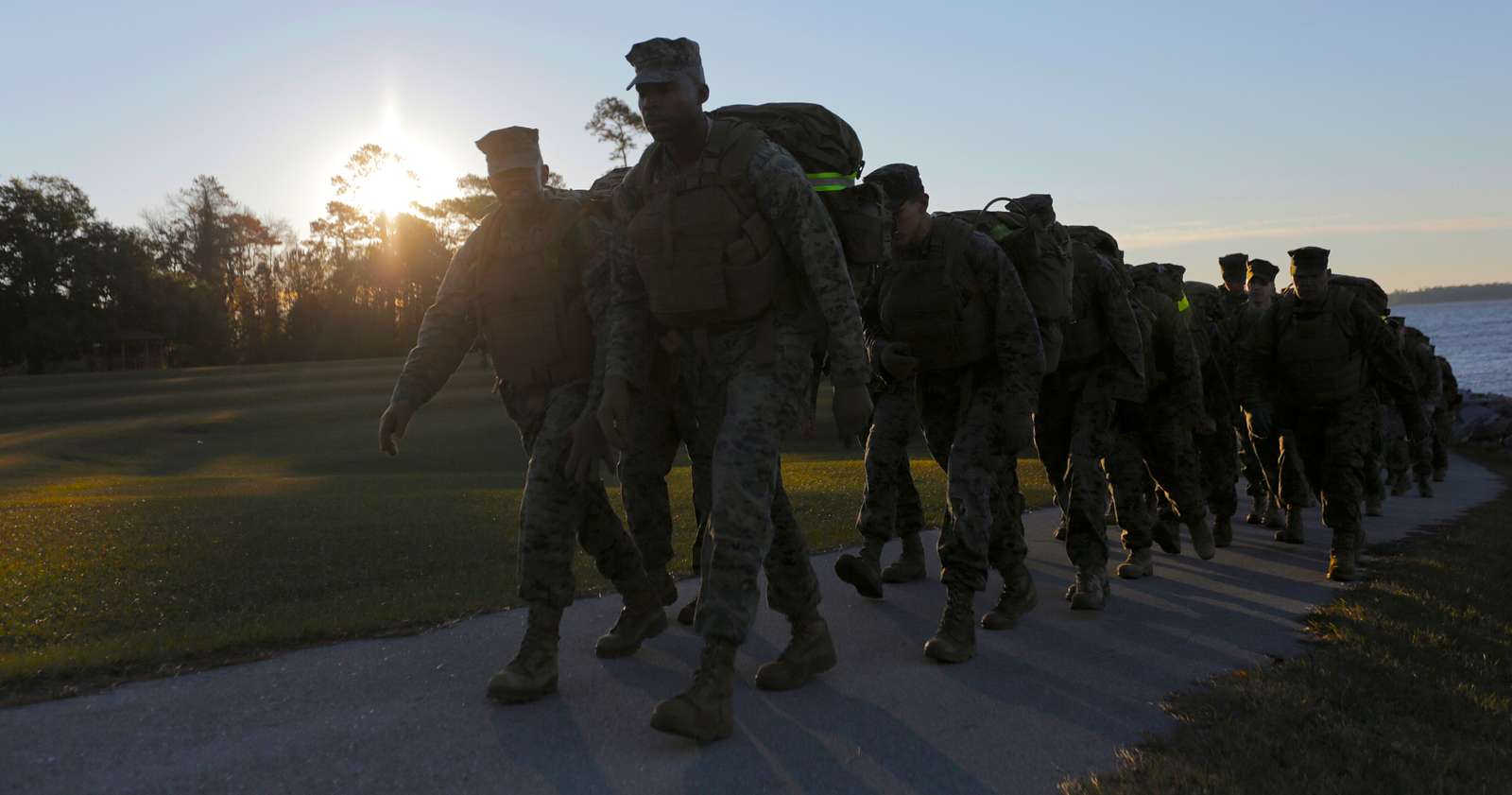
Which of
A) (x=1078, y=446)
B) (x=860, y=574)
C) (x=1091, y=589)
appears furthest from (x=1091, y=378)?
(x=860, y=574)

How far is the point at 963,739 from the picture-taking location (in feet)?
13.4

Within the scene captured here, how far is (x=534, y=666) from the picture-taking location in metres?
4.55

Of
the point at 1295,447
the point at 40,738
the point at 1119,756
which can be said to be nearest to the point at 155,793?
the point at 40,738

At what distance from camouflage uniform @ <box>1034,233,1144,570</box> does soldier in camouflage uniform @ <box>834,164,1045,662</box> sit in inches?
37.1

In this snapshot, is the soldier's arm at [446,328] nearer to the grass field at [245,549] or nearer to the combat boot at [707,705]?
the grass field at [245,549]

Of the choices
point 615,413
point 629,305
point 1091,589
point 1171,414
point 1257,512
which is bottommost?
point 1257,512

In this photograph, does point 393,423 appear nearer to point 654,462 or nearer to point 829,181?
point 654,462

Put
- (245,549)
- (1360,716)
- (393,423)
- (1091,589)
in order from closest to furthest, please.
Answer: (1360,716), (393,423), (1091,589), (245,549)

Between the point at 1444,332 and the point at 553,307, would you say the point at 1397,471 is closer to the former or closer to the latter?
the point at 553,307

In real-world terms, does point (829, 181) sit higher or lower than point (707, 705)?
higher

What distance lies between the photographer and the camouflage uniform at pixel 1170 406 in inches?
337

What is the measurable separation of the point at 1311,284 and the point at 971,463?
4193 millimetres

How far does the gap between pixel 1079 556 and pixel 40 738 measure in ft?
17.1

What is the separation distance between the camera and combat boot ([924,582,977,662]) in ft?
17.0
